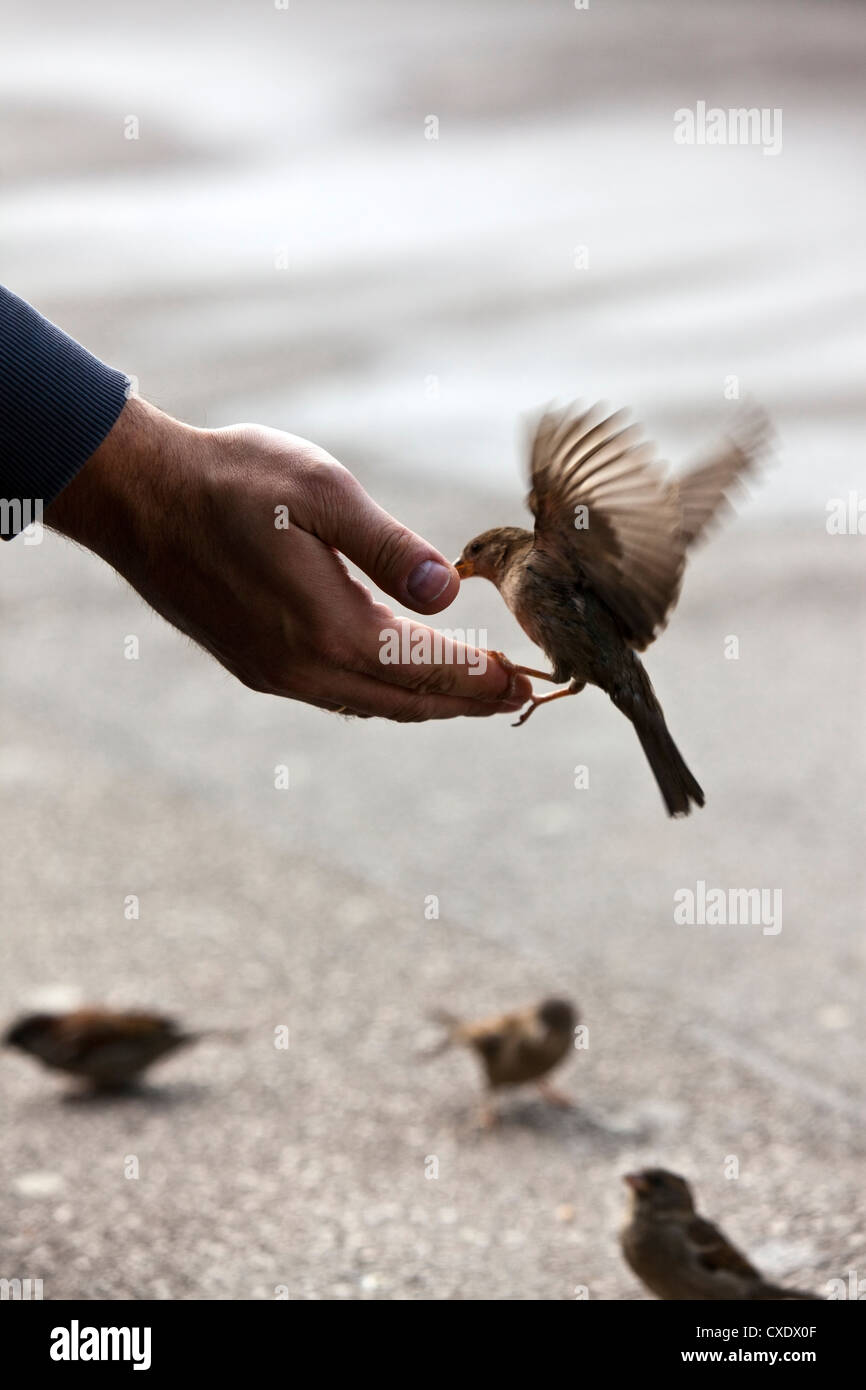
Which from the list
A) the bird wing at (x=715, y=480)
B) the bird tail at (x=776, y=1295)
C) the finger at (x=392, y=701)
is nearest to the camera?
the bird wing at (x=715, y=480)

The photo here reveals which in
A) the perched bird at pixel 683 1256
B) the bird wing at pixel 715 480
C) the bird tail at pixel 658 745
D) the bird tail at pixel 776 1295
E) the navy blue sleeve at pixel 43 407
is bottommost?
the bird tail at pixel 776 1295

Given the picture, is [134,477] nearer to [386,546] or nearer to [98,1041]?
[386,546]

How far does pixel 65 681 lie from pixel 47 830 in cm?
138

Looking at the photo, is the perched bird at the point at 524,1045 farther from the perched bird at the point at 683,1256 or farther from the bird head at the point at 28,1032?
the bird head at the point at 28,1032

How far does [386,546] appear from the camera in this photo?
2.73 meters

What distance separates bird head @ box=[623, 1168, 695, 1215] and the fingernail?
148 centimetres

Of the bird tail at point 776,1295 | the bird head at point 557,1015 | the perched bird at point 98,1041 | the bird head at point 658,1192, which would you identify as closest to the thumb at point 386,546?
the bird head at point 658,1192

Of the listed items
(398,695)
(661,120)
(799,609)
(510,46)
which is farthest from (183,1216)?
(510,46)

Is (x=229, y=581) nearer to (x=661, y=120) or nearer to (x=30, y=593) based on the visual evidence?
(x=30, y=593)

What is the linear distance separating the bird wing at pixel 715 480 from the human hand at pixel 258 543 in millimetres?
393

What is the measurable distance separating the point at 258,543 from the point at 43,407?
41cm

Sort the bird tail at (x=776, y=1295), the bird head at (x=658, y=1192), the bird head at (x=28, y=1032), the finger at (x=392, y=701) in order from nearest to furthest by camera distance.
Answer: the finger at (x=392, y=701) → the bird tail at (x=776, y=1295) → the bird head at (x=658, y=1192) → the bird head at (x=28, y=1032)

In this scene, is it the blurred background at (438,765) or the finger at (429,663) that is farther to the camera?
the blurred background at (438,765)

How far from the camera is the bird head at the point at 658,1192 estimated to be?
346 cm
